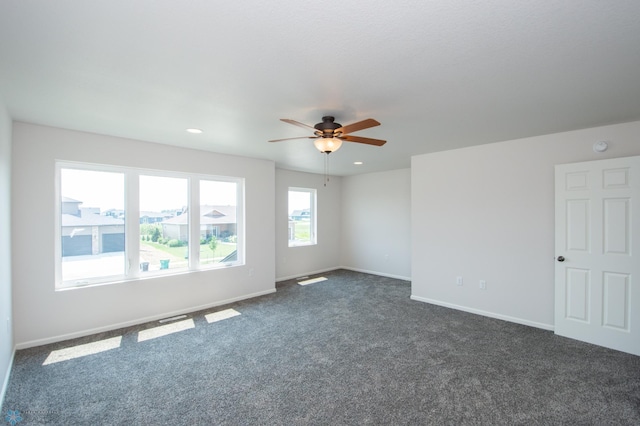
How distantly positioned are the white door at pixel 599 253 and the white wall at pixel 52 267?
15.7 feet

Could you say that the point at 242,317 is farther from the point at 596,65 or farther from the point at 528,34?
the point at 596,65

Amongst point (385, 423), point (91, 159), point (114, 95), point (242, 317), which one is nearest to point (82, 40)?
point (114, 95)

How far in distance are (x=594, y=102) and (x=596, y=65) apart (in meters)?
0.90

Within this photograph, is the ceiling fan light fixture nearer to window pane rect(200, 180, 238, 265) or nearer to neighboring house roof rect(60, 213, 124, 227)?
window pane rect(200, 180, 238, 265)

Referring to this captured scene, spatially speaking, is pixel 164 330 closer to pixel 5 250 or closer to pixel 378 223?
pixel 5 250

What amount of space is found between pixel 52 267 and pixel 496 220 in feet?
19.0

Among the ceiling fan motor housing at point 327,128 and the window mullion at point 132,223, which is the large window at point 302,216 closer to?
the window mullion at point 132,223

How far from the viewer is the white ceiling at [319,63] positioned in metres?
1.43

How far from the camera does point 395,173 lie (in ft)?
21.2

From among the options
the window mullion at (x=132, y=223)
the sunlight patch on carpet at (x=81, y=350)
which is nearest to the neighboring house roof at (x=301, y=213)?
the window mullion at (x=132, y=223)

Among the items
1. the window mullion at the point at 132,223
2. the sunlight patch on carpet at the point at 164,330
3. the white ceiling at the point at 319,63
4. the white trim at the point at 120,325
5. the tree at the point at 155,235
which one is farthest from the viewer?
the tree at the point at 155,235

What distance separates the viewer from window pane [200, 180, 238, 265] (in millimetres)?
4711

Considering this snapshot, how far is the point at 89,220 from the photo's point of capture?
3.66m

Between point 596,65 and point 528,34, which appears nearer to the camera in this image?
point 528,34
